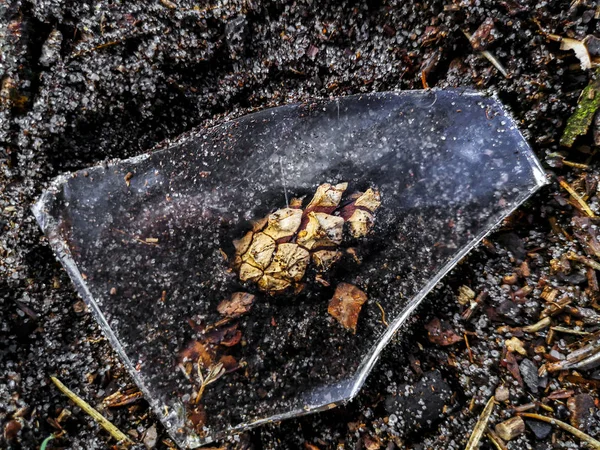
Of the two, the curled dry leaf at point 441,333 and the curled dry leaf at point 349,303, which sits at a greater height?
the curled dry leaf at point 349,303

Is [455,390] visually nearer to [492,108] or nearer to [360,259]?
[360,259]

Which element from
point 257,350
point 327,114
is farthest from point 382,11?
point 257,350

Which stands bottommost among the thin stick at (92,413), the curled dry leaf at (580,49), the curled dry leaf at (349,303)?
the thin stick at (92,413)

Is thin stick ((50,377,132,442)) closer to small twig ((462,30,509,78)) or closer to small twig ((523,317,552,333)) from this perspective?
small twig ((523,317,552,333))

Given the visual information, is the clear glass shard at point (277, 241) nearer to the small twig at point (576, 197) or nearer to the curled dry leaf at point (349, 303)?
the curled dry leaf at point (349, 303)

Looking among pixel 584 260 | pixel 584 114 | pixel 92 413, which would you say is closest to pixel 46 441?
pixel 92 413

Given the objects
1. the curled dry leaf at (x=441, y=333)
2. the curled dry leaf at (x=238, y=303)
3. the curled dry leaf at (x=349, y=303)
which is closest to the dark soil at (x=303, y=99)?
the curled dry leaf at (x=441, y=333)

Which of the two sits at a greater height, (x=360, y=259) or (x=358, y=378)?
(x=360, y=259)
